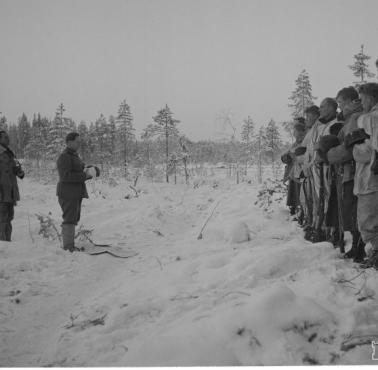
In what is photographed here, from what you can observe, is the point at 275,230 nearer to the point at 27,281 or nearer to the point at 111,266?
the point at 111,266

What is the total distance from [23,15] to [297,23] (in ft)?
12.3

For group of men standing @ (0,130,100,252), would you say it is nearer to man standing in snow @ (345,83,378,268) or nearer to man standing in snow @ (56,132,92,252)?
man standing in snow @ (56,132,92,252)

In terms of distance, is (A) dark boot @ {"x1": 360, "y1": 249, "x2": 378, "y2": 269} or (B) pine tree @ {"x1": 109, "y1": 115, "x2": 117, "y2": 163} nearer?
(A) dark boot @ {"x1": 360, "y1": 249, "x2": 378, "y2": 269}

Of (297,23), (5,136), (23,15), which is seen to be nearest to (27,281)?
(5,136)

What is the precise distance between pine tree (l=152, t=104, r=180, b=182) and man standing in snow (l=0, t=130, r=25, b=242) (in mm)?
22994

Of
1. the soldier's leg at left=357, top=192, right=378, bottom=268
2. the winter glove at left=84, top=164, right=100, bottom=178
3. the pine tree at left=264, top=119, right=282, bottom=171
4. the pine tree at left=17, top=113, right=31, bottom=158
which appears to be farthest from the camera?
the pine tree at left=17, top=113, right=31, bottom=158

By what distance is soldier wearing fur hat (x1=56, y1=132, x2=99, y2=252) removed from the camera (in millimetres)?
5387

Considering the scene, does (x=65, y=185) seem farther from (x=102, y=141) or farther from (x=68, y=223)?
(x=102, y=141)

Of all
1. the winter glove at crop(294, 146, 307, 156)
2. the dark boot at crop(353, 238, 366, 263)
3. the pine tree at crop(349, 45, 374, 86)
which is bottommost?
the dark boot at crop(353, 238, 366, 263)

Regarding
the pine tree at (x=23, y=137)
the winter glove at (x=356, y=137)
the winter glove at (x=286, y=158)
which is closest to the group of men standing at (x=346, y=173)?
the winter glove at (x=356, y=137)

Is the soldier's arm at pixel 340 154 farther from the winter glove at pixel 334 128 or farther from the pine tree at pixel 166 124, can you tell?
the pine tree at pixel 166 124

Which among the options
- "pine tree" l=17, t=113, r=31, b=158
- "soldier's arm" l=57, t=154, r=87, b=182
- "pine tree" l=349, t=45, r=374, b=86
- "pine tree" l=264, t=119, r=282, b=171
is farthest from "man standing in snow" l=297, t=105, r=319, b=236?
"pine tree" l=17, t=113, r=31, b=158

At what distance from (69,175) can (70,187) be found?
229mm

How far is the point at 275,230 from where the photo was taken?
19.5ft
